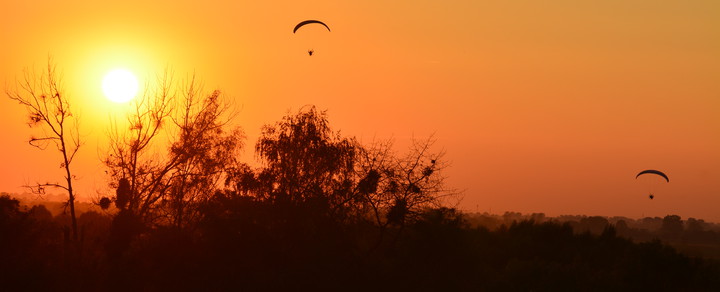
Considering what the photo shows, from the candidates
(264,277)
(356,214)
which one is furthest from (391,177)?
(264,277)

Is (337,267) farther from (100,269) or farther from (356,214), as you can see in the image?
(100,269)

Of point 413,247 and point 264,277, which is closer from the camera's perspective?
point 264,277

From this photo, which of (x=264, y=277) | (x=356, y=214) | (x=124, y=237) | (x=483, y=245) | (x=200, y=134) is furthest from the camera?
(x=483, y=245)

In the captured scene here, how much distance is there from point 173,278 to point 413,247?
12.1 m

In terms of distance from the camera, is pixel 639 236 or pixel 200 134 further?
pixel 639 236

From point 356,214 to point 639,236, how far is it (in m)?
166

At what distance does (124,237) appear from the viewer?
51.6 m

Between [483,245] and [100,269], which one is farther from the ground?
[483,245]

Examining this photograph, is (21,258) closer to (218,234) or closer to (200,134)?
(218,234)

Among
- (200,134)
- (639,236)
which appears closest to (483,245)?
(200,134)

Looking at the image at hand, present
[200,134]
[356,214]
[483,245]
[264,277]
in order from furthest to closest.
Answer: [483,245] < [200,134] < [356,214] < [264,277]

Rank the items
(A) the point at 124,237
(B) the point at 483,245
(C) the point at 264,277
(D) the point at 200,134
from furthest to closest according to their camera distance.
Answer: (B) the point at 483,245, (D) the point at 200,134, (A) the point at 124,237, (C) the point at 264,277

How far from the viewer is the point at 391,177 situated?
45688mm

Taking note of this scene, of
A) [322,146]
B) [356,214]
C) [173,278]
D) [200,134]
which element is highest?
[200,134]
